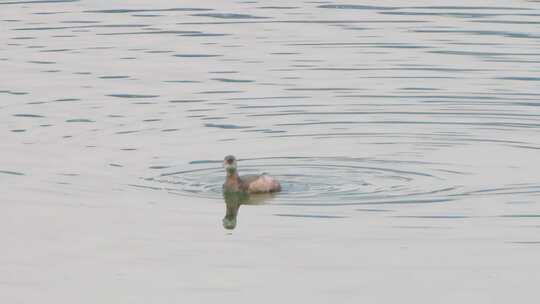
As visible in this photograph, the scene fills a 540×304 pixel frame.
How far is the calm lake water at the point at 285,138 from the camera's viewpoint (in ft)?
58.7

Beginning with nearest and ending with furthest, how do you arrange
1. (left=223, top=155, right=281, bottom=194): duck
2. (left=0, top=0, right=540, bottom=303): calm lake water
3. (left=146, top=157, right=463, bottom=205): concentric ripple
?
1. (left=0, top=0, right=540, bottom=303): calm lake water
2. (left=146, top=157, right=463, bottom=205): concentric ripple
3. (left=223, top=155, right=281, bottom=194): duck

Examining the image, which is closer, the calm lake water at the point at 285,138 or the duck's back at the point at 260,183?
the calm lake water at the point at 285,138

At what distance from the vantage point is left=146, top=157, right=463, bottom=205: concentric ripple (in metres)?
20.4

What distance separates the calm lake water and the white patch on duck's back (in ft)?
0.58

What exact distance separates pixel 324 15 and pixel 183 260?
18.0 metres

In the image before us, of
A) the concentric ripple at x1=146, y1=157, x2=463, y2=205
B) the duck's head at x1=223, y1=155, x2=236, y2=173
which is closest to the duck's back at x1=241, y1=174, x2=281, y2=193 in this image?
the concentric ripple at x1=146, y1=157, x2=463, y2=205

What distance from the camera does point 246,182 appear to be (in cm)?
2070

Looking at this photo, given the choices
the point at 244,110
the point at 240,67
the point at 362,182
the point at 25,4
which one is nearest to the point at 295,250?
the point at 362,182

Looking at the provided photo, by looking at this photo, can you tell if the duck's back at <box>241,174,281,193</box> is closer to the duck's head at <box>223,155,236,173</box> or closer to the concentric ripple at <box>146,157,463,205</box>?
the concentric ripple at <box>146,157,463,205</box>

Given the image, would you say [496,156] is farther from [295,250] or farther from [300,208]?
[295,250]

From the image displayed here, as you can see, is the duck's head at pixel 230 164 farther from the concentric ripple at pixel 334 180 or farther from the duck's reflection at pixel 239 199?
the concentric ripple at pixel 334 180

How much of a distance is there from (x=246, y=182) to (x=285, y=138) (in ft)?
11.3

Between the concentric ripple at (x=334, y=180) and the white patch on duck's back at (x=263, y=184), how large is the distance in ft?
0.55

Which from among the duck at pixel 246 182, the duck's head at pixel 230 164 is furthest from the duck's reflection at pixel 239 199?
the duck's head at pixel 230 164
